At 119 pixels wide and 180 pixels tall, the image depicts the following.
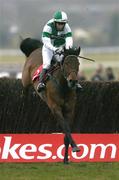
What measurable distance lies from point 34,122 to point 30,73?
2.89ft

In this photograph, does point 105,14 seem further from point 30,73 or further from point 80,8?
point 30,73

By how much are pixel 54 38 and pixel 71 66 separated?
1.09 m

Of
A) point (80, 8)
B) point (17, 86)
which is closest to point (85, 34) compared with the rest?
point (80, 8)

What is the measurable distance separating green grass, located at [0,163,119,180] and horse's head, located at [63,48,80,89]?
1.16m

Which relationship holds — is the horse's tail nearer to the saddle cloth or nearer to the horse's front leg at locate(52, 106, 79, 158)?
the saddle cloth

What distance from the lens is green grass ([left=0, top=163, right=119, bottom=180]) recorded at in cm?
886

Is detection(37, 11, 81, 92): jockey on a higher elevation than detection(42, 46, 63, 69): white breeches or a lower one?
higher

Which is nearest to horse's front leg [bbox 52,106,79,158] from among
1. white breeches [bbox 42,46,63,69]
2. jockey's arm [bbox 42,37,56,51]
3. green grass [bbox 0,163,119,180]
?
green grass [bbox 0,163,119,180]

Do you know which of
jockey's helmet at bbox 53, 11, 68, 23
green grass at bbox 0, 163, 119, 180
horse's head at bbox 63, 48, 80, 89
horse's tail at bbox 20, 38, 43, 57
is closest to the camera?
green grass at bbox 0, 163, 119, 180

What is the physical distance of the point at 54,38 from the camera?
1075 centimetres

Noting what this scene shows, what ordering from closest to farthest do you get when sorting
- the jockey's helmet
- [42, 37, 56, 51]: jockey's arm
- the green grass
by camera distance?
the green grass < the jockey's helmet < [42, 37, 56, 51]: jockey's arm

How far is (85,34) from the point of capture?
46.9 meters

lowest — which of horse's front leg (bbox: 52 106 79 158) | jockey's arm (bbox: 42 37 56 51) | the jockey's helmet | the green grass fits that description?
the green grass

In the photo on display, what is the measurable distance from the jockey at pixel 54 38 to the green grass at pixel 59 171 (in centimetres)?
145
